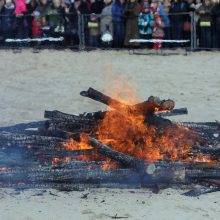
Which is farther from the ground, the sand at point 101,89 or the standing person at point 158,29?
the standing person at point 158,29

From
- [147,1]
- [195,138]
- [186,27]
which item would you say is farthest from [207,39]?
[195,138]

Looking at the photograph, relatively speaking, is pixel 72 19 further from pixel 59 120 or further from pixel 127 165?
pixel 127 165

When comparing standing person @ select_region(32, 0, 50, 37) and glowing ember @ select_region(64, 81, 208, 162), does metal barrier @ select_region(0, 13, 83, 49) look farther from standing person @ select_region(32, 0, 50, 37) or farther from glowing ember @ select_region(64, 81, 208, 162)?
glowing ember @ select_region(64, 81, 208, 162)

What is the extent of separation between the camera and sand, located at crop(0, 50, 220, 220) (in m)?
7.91

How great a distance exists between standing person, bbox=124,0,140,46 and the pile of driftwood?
11.7 meters

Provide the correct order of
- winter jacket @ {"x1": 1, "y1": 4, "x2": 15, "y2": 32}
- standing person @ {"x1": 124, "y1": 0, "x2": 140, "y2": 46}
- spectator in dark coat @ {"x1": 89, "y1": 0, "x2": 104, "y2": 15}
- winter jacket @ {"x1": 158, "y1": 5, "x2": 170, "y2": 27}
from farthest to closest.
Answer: winter jacket @ {"x1": 1, "y1": 4, "x2": 15, "y2": 32} → spectator in dark coat @ {"x1": 89, "y1": 0, "x2": 104, "y2": 15} → standing person @ {"x1": 124, "y1": 0, "x2": 140, "y2": 46} → winter jacket @ {"x1": 158, "y1": 5, "x2": 170, "y2": 27}

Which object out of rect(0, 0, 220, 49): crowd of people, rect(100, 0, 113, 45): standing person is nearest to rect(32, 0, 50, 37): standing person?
rect(0, 0, 220, 49): crowd of people

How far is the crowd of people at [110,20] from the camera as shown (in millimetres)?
20781

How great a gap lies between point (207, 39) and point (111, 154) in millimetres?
12877

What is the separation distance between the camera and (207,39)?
2084cm

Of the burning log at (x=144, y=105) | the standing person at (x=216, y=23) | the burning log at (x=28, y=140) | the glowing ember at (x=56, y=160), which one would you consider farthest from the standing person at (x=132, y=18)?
the glowing ember at (x=56, y=160)

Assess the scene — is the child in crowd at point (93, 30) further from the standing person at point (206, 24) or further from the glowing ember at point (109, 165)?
the glowing ember at point (109, 165)

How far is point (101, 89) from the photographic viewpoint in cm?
1599

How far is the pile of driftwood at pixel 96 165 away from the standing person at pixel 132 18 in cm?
1175
